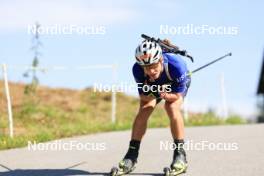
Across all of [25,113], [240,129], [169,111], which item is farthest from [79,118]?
[169,111]

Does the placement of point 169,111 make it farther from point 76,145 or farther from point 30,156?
point 76,145

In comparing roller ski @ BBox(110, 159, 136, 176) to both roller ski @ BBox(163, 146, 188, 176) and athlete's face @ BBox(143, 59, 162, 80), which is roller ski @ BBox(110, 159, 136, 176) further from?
athlete's face @ BBox(143, 59, 162, 80)

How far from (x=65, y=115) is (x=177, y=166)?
10.8 meters

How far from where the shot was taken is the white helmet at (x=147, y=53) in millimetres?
7677

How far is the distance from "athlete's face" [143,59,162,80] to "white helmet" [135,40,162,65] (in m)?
0.08

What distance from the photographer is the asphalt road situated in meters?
8.60

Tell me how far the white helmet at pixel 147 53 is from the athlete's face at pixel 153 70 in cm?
8

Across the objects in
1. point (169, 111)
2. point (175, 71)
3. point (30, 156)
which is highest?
point (175, 71)

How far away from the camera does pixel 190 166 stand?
8.70 m

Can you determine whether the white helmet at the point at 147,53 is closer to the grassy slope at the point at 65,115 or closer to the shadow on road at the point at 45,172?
the shadow on road at the point at 45,172

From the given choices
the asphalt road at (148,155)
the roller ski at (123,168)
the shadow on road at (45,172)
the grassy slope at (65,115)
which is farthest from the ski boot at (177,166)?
the grassy slope at (65,115)

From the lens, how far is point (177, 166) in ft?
26.0

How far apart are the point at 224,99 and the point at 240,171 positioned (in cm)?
991

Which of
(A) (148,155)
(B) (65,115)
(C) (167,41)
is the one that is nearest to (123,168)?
(C) (167,41)
